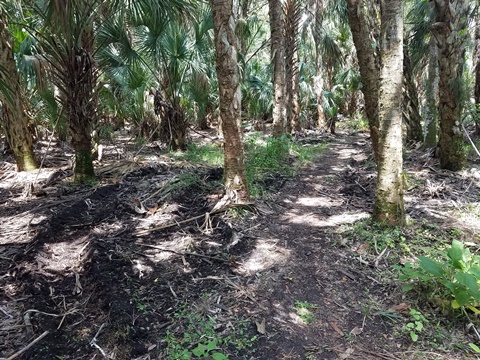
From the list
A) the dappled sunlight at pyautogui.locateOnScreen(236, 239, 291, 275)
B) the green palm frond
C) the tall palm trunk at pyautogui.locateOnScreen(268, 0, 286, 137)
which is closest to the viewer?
the dappled sunlight at pyautogui.locateOnScreen(236, 239, 291, 275)

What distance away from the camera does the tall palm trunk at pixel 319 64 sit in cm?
1267

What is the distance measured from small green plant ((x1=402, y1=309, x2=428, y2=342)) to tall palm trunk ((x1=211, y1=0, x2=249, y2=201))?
2685mm

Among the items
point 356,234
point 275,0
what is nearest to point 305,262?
point 356,234

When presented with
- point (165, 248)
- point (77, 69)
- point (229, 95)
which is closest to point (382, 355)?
point (165, 248)

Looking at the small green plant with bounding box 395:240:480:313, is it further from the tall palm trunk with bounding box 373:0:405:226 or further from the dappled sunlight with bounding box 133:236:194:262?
the dappled sunlight with bounding box 133:236:194:262

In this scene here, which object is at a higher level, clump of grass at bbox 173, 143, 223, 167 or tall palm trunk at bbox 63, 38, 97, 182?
tall palm trunk at bbox 63, 38, 97, 182

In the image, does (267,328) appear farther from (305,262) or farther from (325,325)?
(305,262)

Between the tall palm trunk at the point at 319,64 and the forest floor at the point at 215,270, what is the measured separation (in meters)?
8.90

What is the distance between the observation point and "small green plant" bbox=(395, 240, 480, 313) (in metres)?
2.49

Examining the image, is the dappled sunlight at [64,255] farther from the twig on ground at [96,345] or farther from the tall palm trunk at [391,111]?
the tall palm trunk at [391,111]

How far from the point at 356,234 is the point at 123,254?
279 centimetres

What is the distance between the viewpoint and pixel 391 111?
3.81 metres

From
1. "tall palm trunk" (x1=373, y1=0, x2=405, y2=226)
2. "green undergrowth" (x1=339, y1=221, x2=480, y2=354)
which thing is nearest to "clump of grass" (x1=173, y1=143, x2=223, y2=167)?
"tall palm trunk" (x1=373, y1=0, x2=405, y2=226)

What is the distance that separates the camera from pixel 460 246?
272 centimetres
